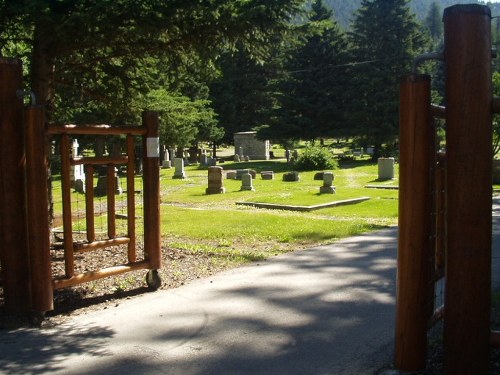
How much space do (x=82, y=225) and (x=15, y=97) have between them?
8135mm

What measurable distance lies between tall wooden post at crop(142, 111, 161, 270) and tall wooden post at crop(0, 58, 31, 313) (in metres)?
1.35

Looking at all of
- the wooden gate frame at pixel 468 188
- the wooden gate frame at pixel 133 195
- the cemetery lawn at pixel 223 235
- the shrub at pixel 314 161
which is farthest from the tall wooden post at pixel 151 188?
the shrub at pixel 314 161

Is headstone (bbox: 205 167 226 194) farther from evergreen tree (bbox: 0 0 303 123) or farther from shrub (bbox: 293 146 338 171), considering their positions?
shrub (bbox: 293 146 338 171)

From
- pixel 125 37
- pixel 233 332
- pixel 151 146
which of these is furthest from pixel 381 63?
pixel 233 332

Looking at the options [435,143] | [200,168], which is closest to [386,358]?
[435,143]

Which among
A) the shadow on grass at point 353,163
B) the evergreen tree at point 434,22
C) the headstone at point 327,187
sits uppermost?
the evergreen tree at point 434,22

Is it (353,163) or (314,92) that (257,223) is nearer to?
(353,163)

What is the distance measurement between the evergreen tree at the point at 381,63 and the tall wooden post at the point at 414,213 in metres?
37.1

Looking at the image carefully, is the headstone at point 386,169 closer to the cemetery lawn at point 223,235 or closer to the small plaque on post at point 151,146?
the cemetery lawn at point 223,235

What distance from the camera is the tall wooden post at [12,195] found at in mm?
4730

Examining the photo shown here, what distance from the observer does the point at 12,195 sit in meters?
4.78

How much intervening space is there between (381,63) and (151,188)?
38895 mm

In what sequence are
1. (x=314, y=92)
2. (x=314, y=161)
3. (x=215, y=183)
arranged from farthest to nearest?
1. (x=314, y=92)
2. (x=314, y=161)
3. (x=215, y=183)

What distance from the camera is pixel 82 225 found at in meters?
12.5
